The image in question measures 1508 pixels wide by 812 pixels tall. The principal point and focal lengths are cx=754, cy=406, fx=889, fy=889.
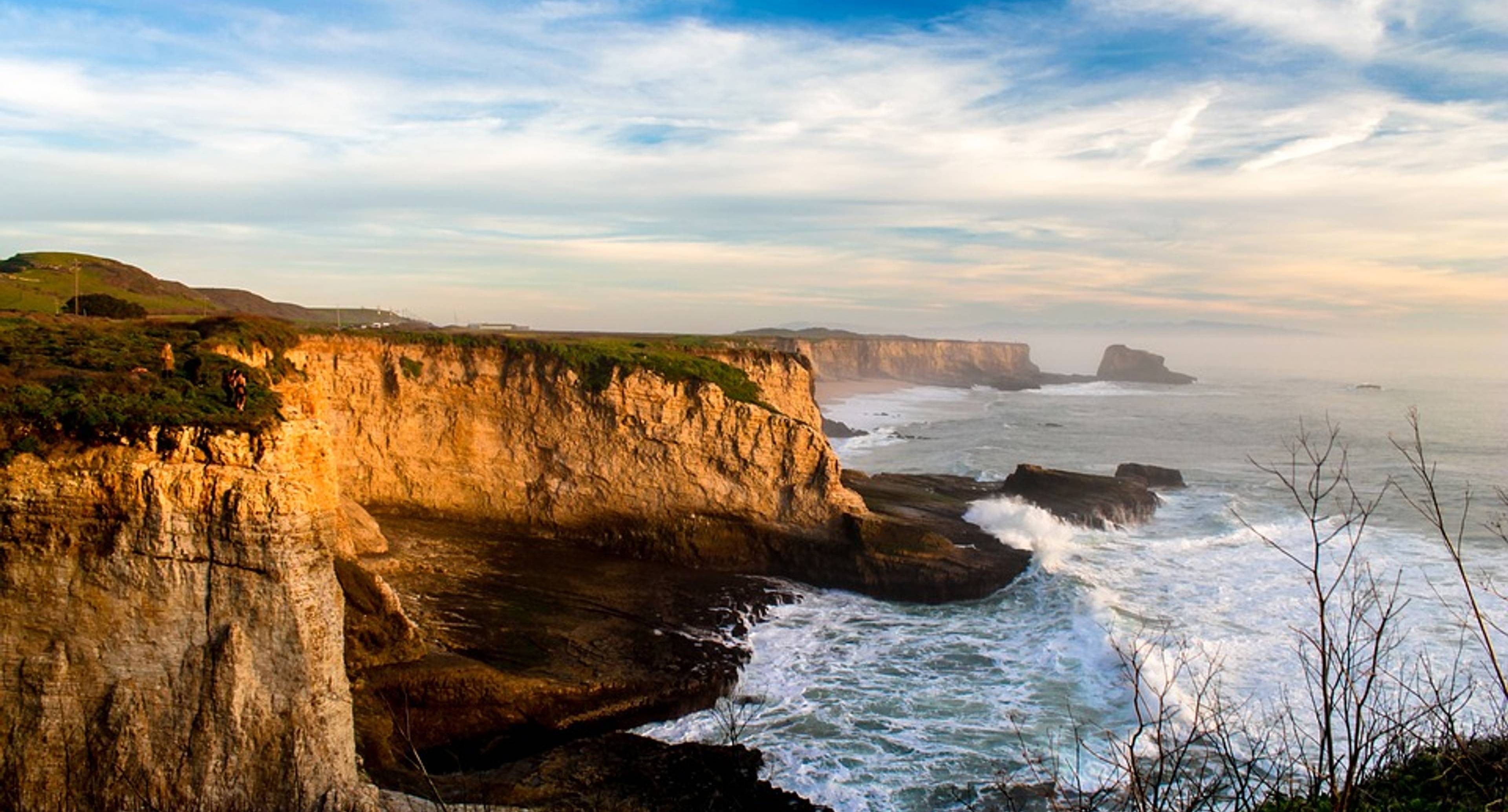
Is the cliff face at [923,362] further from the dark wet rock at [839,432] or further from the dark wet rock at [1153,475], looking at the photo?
the dark wet rock at [1153,475]

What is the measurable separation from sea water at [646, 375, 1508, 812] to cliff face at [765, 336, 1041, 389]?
157 ft

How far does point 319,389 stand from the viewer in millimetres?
18844

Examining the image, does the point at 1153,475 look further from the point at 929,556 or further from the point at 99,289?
the point at 99,289

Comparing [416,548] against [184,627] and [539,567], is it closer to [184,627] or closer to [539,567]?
[539,567]

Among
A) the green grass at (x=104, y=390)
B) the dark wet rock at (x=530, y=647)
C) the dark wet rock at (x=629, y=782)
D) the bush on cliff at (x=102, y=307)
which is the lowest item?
the dark wet rock at (x=629, y=782)

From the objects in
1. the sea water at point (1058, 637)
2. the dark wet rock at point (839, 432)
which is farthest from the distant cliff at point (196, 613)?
the dark wet rock at point (839, 432)

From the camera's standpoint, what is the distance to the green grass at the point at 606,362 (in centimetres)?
2450

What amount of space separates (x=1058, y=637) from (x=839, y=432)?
3203cm

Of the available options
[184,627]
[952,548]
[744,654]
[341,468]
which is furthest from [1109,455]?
[184,627]

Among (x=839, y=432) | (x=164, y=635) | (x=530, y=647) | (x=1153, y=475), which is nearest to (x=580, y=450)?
(x=530, y=647)

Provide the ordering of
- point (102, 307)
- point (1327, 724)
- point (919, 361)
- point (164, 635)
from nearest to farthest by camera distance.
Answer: point (1327, 724), point (164, 635), point (102, 307), point (919, 361)

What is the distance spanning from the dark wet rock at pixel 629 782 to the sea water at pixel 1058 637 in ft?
1.59

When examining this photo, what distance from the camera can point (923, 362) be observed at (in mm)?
98750

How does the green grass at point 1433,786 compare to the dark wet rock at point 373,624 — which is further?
the dark wet rock at point 373,624
